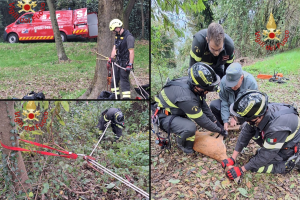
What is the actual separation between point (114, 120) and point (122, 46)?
183cm

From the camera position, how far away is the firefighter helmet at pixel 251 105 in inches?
107

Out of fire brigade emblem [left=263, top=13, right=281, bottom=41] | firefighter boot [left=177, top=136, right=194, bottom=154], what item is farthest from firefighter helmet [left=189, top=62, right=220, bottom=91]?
fire brigade emblem [left=263, top=13, right=281, bottom=41]

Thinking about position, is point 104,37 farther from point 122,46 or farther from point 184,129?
point 184,129

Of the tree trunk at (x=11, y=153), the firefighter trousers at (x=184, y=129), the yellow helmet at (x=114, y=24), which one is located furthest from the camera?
the yellow helmet at (x=114, y=24)

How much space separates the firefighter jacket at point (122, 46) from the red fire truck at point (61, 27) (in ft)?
23.0

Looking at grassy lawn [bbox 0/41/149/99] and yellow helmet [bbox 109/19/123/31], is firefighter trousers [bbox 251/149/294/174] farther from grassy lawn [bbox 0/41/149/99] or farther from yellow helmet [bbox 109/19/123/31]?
grassy lawn [bbox 0/41/149/99]

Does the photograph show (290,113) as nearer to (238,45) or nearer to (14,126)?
(14,126)

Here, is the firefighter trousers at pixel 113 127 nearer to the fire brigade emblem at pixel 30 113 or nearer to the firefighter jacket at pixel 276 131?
the fire brigade emblem at pixel 30 113

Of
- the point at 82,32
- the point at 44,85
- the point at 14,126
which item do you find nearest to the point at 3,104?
the point at 14,126

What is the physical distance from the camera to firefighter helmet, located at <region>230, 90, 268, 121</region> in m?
2.71

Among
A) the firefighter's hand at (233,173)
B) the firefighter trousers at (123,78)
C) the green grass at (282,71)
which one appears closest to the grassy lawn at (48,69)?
the firefighter trousers at (123,78)

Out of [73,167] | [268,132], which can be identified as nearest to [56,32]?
[73,167]

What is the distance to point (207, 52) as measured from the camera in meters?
4.26

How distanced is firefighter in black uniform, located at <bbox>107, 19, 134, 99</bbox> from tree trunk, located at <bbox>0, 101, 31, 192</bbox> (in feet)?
8.30
